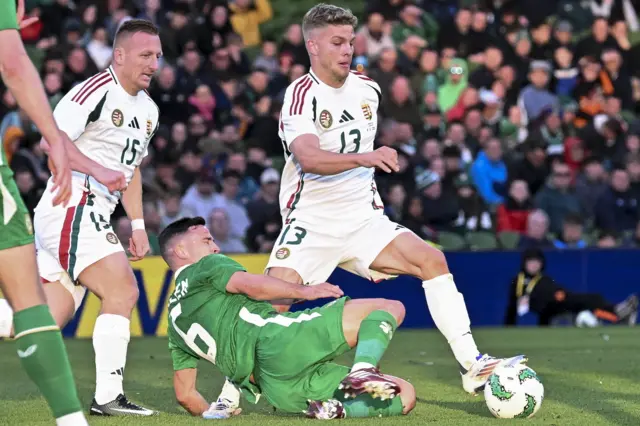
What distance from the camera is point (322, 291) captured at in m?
6.50

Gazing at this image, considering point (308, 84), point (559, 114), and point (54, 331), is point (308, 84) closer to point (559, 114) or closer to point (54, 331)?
point (54, 331)

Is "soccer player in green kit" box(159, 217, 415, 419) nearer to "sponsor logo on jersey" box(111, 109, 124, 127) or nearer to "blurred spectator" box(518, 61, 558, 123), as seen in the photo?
"sponsor logo on jersey" box(111, 109, 124, 127)

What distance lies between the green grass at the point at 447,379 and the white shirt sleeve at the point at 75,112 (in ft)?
5.48

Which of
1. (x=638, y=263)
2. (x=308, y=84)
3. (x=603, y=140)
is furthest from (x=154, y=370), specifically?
(x=603, y=140)

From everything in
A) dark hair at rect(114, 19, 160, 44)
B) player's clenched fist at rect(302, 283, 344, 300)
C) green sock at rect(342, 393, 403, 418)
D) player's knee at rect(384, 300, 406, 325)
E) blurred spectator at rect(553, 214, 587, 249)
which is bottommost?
blurred spectator at rect(553, 214, 587, 249)

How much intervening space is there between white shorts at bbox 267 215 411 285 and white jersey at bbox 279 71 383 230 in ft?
0.25

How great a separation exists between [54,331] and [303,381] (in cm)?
206

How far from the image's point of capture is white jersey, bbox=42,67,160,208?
25.4 feet

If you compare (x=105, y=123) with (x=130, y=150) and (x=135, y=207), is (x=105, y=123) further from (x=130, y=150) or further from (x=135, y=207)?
(x=135, y=207)

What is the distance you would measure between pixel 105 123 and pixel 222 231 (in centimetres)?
739

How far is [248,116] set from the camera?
17500 mm

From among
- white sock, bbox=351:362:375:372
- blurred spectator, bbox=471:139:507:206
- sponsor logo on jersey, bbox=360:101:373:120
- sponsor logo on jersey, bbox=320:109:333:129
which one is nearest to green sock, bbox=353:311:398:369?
white sock, bbox=351:362:375:372

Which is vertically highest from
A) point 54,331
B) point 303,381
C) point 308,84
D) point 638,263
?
point 308,84

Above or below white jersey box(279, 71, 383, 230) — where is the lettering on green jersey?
below
